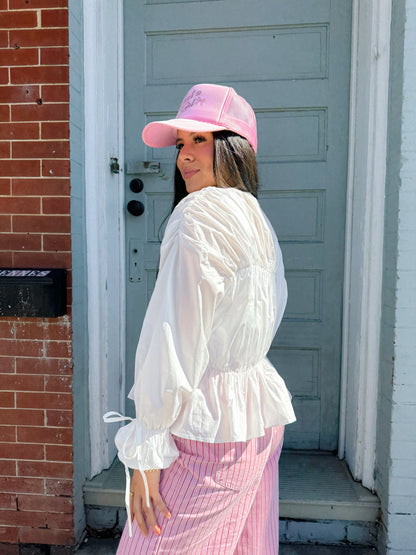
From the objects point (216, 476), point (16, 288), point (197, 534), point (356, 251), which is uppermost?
point (356, 251)

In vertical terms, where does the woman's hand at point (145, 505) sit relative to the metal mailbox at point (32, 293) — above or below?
below

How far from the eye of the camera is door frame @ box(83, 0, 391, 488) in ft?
6.79

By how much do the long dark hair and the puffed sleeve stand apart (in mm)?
276

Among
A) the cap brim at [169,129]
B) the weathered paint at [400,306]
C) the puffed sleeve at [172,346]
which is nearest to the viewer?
the puffed sleeve at [172,346]

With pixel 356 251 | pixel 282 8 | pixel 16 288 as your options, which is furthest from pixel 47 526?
pixel 282 8

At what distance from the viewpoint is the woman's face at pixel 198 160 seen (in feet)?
4.09

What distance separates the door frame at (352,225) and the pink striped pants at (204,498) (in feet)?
3.97

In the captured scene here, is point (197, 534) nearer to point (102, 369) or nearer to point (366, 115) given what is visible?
point (102, 369)

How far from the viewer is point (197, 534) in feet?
3.56

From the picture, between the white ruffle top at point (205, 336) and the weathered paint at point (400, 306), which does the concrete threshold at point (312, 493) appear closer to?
the weathered paint at point (400, 306)

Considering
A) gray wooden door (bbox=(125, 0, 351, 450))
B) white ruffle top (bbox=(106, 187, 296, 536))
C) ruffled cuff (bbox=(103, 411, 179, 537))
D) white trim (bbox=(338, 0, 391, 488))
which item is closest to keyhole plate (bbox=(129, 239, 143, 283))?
gray wooden door (bbox=(125, 0, 351, 450))

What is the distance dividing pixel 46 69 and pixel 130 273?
45.9 inches

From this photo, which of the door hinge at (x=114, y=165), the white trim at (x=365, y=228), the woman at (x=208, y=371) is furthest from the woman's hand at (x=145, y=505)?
the door hinge at (x=114, y=165)

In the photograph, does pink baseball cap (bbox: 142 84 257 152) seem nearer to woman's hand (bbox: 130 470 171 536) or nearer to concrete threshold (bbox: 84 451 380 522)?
woman's hand (bbox: 130 470 171 536)
